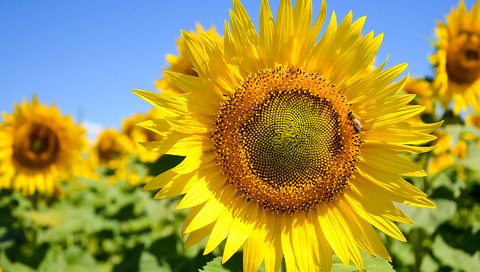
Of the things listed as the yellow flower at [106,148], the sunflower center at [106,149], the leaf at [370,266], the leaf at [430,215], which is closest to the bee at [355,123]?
the leaf at [370,266]

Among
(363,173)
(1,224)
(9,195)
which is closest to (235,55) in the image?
(363,173)

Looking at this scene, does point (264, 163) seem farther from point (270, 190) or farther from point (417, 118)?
point (417, 118)

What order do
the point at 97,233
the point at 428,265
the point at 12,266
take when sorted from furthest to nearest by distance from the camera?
the point at 97,233
the point at 12,266
the point at 428,265

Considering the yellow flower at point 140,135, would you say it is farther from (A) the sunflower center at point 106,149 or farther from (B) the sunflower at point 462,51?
(B) the sunflower at point 462,51

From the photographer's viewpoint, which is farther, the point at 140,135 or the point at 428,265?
the point at 140,135

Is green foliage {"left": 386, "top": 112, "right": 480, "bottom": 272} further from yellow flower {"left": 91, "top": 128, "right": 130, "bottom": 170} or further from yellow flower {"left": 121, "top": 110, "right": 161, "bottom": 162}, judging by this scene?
yellow flower {"left": 91, "top": 128, "right": 130, "bottom": 170}

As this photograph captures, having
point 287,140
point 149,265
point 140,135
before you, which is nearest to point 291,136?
point 287,140

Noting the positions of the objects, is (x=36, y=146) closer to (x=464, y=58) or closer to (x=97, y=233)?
(x=97, y=233)

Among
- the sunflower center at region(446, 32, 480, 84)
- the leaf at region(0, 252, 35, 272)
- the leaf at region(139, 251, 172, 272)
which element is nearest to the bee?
the leaf at region(139, 251, 172, 272)
